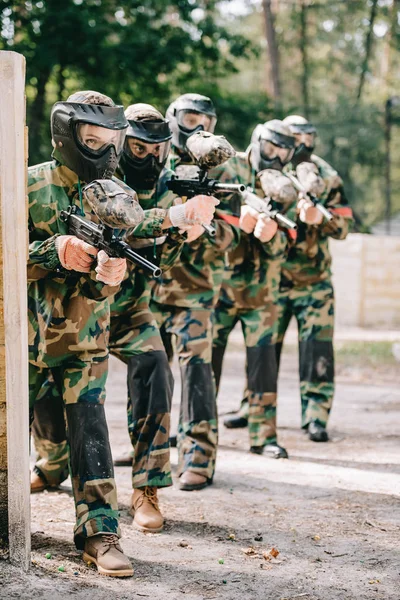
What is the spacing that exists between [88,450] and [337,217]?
3717 mm

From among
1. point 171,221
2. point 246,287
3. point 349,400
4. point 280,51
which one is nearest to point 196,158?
point 171,221

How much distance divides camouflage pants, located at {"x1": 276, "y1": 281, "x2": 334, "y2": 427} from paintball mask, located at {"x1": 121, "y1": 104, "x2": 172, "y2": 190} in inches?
104

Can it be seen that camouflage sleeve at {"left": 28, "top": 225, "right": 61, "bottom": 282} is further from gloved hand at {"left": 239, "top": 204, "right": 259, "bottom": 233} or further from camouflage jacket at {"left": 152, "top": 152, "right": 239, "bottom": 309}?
gloved hand at {"left": 239, "top": 204, "right": 259, "bottom": 233}

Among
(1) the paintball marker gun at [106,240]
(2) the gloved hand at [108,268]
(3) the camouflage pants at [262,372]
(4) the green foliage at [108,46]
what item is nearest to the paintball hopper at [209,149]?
(1) the paintball marker gun at [106,240]

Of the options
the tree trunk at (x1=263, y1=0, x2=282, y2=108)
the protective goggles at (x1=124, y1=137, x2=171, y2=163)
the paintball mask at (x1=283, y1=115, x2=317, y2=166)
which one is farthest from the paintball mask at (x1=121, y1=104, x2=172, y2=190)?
the tree trunk at (x1=263, y1=0, x2=282, y2=108)

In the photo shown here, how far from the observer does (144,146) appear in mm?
5230

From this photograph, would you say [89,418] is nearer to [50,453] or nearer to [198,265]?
[50,453]

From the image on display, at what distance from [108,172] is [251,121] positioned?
12663 mm

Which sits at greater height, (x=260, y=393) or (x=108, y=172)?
(x=108, y=172)

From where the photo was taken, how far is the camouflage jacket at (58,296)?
443 cm

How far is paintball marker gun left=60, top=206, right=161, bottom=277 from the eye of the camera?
4.15 m

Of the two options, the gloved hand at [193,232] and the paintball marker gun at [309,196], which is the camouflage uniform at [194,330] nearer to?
the gloved hand at [193,232]

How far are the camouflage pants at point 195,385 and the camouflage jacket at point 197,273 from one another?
7 centimetres

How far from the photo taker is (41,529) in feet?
16.0
